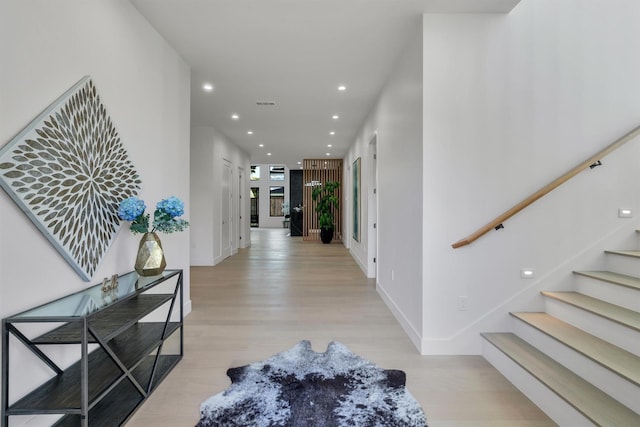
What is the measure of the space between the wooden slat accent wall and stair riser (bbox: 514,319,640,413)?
9.07 meters

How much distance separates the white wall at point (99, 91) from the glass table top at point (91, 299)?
80 mm

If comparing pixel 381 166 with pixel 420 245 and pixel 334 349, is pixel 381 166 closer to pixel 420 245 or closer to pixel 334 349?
pixel 420 245

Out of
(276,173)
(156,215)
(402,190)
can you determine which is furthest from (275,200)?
(156,215)

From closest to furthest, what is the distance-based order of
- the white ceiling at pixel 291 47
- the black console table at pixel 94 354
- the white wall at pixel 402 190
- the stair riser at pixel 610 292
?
the black console table at pixel 94 354 < the stair riser at pixel 610 292 < the white ceiling at pixel 291 47 < the white wall at pixel 402 190

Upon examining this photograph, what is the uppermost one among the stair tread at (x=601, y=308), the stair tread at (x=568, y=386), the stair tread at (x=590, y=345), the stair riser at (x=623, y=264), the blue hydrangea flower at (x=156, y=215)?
the blue hydrangea flower at (x=156, y=215)

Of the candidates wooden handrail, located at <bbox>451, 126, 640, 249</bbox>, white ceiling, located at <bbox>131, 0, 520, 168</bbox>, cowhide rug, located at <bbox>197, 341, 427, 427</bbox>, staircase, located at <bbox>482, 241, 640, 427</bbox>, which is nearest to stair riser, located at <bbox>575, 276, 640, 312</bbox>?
staircase, located at <bbox>482, 241, 640, 427</bbox>

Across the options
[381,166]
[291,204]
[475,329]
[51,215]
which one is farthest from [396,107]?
[291,204]

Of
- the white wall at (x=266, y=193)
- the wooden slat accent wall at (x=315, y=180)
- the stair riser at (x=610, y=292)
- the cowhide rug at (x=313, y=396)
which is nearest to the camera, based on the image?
the cowhide rug at (x=313, y=396)

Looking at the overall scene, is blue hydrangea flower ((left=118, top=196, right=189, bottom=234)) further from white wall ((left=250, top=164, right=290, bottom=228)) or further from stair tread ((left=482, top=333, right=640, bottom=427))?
white wall ((left=250, top=164, right=290, bottom=228))

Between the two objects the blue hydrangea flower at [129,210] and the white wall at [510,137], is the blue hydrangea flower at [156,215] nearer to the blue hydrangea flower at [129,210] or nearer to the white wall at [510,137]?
the blue hydrangea flower at [129,210]

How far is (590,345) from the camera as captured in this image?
2203 millimetres

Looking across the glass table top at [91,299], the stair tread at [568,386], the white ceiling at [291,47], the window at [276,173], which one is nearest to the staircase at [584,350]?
the stair tread at [568,386]

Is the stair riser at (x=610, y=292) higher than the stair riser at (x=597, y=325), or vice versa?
the stair riser at (x=610, y=292)

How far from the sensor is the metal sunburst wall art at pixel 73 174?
173 cm
